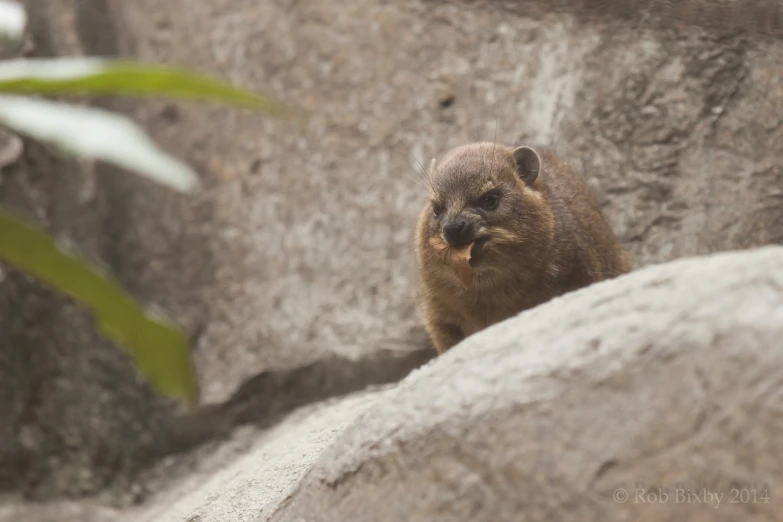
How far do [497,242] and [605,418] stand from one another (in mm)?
2269

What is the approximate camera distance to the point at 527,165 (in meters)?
5.38

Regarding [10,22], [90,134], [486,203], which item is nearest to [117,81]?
[90,134]

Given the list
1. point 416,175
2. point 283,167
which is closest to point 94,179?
point 283,167

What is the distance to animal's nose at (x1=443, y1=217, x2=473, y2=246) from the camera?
5.01 metres

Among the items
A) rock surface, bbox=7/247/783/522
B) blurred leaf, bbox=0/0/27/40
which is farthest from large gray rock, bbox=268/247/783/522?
blurred leaf, bbox=0/0/27/40

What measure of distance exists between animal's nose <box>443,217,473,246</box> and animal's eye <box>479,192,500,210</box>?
217mm

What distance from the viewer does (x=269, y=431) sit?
641cm

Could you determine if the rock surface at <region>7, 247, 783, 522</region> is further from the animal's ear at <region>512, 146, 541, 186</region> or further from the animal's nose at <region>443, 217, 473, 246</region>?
the animal's ear at <region>512, 146, 541, 186</region>

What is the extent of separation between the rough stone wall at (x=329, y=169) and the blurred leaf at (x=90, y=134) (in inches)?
193

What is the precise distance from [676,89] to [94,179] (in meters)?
4.03

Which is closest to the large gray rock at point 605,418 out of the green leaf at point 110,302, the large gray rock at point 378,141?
the green leaf at point 110,302

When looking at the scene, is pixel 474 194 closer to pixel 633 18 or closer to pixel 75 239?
pixel 633 18

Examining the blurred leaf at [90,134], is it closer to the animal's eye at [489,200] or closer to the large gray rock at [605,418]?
the large gray rock at [605,418]

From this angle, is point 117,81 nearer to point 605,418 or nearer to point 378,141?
point 605,418
